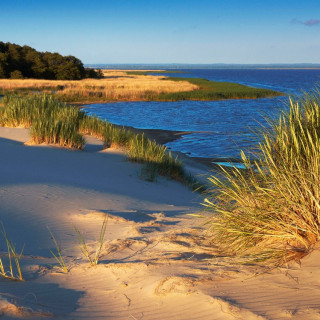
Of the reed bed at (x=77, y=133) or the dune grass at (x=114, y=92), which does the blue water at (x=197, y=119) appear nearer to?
the dune grass at (x=114, y=92)

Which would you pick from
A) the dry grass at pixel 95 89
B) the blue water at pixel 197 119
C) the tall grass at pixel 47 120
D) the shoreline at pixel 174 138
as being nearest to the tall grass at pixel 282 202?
the tall grass at pixel 47 120

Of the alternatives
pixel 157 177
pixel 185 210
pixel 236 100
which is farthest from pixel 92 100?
pixel 185 210

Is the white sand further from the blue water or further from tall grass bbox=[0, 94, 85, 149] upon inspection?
the blue water

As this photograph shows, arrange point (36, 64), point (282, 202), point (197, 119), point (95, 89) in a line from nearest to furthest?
point (282, 202) < point (197, 119) < point (95, 89) < point (36, 64)

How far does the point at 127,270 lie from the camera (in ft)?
12.5

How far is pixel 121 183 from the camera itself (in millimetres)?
9016

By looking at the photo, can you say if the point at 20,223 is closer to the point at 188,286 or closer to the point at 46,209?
the point at 46,209

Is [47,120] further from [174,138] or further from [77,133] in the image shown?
[174,138]

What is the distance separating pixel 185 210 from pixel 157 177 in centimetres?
289

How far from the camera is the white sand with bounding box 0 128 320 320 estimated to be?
2945 mm

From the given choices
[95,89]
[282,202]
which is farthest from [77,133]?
[95,89]

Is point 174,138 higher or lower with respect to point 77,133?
lower

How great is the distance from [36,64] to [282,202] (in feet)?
193

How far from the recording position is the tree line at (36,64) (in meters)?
55.0
